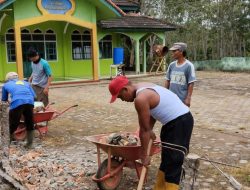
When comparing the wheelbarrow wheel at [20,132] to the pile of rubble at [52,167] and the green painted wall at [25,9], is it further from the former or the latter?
the green painted wall at [25,9]

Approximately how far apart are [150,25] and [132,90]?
19.4 meters

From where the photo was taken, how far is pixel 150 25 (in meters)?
22.9

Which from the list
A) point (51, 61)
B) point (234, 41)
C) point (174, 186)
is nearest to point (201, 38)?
point (234, 41)

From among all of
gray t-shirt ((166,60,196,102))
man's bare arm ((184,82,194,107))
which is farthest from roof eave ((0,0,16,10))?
man's bare arm ((184,82,194,107))

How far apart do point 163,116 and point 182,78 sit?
199 centimetres

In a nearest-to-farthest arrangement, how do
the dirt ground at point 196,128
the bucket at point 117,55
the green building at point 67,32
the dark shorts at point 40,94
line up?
the dirt ground at point 196,128, the dark shorts at point 40,94, the green building at point 67,32, the bucket at point 117,55

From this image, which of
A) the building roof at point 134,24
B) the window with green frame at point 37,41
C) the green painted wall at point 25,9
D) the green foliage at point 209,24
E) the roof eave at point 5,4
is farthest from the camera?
the green foliage at point 209,24

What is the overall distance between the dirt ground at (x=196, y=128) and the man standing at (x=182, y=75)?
3.61 ft

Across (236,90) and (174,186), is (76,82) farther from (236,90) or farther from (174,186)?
(174,186)

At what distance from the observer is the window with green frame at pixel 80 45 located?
22.1m

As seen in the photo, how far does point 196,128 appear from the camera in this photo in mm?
8836

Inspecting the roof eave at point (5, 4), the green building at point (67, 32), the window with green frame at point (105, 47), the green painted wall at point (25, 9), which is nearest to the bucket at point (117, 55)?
the green building at point (67, 32)

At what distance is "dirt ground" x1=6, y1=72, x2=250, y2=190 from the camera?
18.5ft

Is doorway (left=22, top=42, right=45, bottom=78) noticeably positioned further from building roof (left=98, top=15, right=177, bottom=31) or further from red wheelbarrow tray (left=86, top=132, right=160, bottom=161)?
red wheelbarrow tray (left=86, top=132, right=160, bottom=161)
